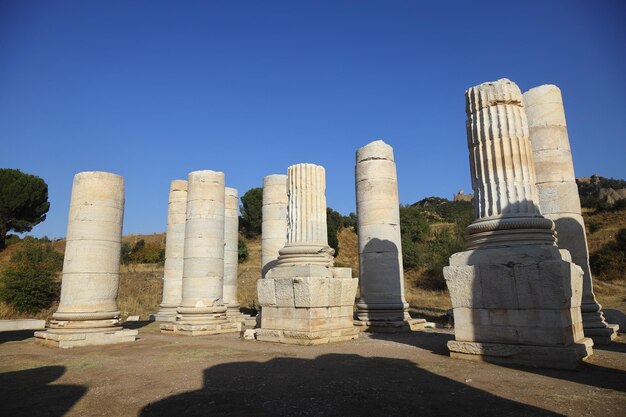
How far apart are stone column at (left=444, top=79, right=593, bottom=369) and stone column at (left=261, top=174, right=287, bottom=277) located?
10.9 metres

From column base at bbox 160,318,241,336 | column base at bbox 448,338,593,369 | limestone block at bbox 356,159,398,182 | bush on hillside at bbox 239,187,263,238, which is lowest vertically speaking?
column base at bbox 160,318,241,336

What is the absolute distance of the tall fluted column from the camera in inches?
587

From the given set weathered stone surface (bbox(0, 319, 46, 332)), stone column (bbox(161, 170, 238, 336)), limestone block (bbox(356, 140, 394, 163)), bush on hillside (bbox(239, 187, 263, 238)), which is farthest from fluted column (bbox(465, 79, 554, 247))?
bush on hillside (bbox(239, 187, 263, 238))

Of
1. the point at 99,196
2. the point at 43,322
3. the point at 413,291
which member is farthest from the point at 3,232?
the point at 413,291

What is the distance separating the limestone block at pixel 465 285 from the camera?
7.98 m

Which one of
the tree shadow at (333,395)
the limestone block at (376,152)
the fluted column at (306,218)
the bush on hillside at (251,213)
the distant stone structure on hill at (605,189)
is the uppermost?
the distant stone structure on hill at (605,189)

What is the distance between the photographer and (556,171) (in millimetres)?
12812

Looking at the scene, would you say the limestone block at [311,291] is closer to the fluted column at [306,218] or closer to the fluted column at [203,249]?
the fluted column at [306,218]

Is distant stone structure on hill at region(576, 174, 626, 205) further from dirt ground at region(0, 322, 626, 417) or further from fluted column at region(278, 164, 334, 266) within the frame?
dirt ground at region(0, 322, 626, 417)

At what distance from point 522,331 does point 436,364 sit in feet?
5.62

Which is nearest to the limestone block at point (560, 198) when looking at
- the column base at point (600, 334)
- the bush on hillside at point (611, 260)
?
the column base at point (600, 334)

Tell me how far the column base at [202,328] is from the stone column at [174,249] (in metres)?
3.65

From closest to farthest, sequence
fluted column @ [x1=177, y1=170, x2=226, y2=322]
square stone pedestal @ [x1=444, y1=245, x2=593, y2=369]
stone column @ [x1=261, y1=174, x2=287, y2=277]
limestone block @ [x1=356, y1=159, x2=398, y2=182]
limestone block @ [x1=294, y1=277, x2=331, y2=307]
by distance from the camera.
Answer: square stone pedestal @ [x1=444, y1=245, x2=593, y2=369] < limestone block @ [x1=294, y1=277, x2=331, y2=307] < limestone block @ [x1=356, y1=159, x2=398, y2=182] < fluted column @ [x1=177, y1=170, x2=226, y2=322] < stone column @ [x1=261, y1=174, x2=287, y2=277]

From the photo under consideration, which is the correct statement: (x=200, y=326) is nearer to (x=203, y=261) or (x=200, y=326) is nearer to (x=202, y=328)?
(x=202, y=328)
